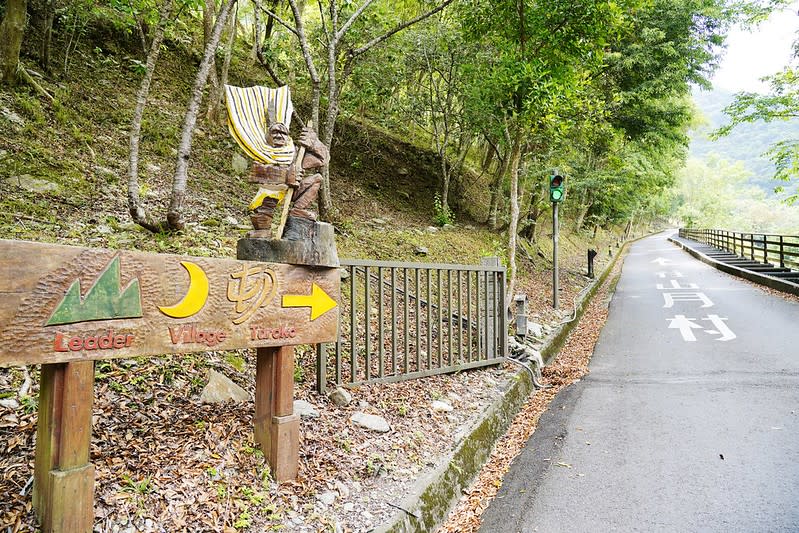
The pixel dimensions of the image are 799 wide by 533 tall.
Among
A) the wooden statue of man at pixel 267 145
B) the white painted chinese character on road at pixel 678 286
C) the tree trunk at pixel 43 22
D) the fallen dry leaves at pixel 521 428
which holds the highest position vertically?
the tree trunk at pixel 43 22

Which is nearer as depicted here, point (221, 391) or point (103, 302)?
point (103, 302)

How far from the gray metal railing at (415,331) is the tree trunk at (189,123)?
2.12m

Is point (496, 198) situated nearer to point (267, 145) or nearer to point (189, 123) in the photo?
point (189, 123)

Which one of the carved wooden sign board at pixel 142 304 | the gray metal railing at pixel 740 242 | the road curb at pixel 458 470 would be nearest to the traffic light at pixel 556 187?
the road curb at pixel 458 470

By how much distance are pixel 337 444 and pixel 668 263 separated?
23.1 metres

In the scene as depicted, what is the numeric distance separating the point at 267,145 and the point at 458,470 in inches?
103

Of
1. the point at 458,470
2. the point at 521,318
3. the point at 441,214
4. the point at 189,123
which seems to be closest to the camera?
the point at 458,470

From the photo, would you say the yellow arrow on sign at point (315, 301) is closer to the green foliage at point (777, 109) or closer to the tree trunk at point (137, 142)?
the tree trunk at point (137, 142)

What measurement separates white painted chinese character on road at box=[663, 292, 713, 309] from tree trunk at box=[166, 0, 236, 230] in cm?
1068

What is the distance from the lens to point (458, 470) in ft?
11.5

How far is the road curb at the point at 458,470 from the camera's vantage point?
9.22 ft

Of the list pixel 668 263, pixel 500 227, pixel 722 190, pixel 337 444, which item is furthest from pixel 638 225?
pixel 337 444

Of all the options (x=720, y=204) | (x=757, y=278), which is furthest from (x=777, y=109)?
(x=720, y=204)

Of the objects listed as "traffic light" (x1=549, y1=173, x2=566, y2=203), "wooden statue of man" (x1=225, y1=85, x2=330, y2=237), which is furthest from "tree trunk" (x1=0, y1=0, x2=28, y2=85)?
"traffic light" (x1=549, y1=173, x2=566, y2=203)
